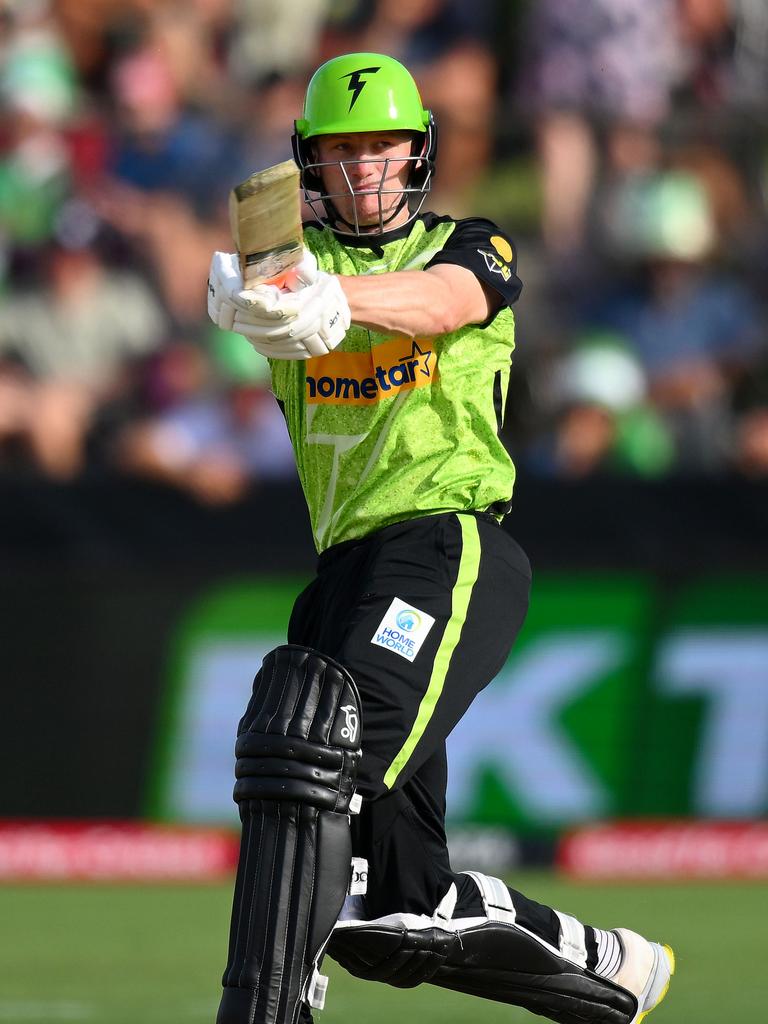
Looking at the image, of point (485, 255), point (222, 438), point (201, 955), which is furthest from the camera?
point (222, 438)

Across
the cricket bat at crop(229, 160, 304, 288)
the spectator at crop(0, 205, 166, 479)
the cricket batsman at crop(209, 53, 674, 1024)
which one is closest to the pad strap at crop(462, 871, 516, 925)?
the cricket batsman at crop(209, 53, 674, 1024)

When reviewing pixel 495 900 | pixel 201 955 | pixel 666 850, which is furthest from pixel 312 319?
pixel 666 850

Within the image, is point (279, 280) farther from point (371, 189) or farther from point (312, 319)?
point (371, 189)

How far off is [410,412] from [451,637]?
1.83ft

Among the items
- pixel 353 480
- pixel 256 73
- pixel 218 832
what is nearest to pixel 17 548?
pixel 218 832

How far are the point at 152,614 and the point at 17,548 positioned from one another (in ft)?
2.36

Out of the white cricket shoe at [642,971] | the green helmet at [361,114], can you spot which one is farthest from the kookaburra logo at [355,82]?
the white cricket shoe at [642,971]

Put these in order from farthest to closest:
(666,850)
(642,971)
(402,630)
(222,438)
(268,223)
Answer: (222,438) → (666,850) → (642,971) → (402,630) → (268,223)

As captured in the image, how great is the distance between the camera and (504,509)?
4492mm

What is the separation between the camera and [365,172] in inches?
173

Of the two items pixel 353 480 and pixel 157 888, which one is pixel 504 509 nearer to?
pixel 353 480

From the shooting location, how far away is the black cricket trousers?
13.1 feet

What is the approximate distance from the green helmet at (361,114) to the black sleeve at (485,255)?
19 cm

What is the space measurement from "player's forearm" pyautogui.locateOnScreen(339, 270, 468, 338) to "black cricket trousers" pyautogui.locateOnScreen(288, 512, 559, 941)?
52 cm
